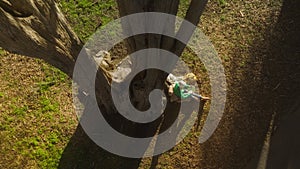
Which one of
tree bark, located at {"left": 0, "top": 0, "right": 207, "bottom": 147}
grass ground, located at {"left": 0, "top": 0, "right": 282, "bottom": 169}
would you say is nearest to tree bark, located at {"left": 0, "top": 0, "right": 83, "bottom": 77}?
tree bark, located at {"left": 0, "top": 0, "right": 207, "bottom": 147}

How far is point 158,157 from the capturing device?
349cm

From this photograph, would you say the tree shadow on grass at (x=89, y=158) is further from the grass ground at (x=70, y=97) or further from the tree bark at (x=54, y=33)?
the tree bark at (x=54, y=33)

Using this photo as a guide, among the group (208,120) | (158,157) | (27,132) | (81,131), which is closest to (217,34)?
(208,120)

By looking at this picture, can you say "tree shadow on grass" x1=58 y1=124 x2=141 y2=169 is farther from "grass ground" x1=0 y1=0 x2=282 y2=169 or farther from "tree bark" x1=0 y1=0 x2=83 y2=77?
"tree bark" x1=0 y1=0 x2=83 y2=77

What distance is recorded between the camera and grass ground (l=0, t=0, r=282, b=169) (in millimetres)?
3506

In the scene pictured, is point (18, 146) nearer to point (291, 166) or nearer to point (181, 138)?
point (181, 138)

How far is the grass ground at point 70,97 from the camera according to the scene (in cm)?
351

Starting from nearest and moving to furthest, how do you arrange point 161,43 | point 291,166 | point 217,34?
point 161,43 → point 291,166 → point 217,34

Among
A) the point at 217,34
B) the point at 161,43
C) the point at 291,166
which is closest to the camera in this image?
the point at 161,43

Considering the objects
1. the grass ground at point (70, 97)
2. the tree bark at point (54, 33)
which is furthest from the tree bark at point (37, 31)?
the grass ground at point (70, 97)

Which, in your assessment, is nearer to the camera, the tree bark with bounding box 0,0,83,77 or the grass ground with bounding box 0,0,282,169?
the tree bark with bounding box 0,0,83,77

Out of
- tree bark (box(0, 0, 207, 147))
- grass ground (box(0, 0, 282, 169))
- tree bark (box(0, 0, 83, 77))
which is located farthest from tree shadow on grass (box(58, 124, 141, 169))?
tree bark (box(0, 0, 83, 77))

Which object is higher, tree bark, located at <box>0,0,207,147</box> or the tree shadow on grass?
tree bark, located at <box>0,0,207,147</box>

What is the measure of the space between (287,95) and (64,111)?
1806 millimetres
